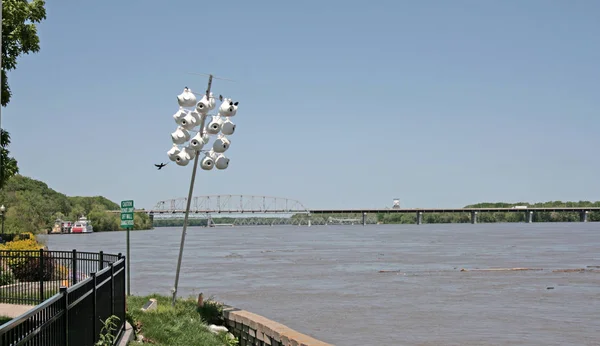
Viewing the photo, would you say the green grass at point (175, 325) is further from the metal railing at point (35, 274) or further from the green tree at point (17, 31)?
the green tree at point (17, 31)

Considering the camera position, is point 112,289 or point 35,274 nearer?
point 112,289

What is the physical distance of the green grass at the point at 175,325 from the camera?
15031mm

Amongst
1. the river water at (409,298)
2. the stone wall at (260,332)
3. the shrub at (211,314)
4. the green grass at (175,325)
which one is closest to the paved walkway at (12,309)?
the green grass at (175,325)

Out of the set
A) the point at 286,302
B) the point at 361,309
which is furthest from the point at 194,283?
the point at 361,309

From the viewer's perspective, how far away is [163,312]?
1734 centimetres

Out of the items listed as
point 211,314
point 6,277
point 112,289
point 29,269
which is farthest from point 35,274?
point 112,289

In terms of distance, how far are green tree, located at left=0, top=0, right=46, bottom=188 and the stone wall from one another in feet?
19.1

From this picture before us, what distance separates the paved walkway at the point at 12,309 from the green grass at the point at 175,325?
2277mm

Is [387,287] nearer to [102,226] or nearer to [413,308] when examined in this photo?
[413,308]

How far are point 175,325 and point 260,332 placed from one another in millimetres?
2194

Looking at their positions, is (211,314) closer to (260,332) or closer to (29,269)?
(260,332)

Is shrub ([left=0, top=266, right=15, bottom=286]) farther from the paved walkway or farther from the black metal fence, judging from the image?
the black metal fence

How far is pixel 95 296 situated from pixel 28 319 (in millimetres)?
4038

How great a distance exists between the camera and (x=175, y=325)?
638 inches
